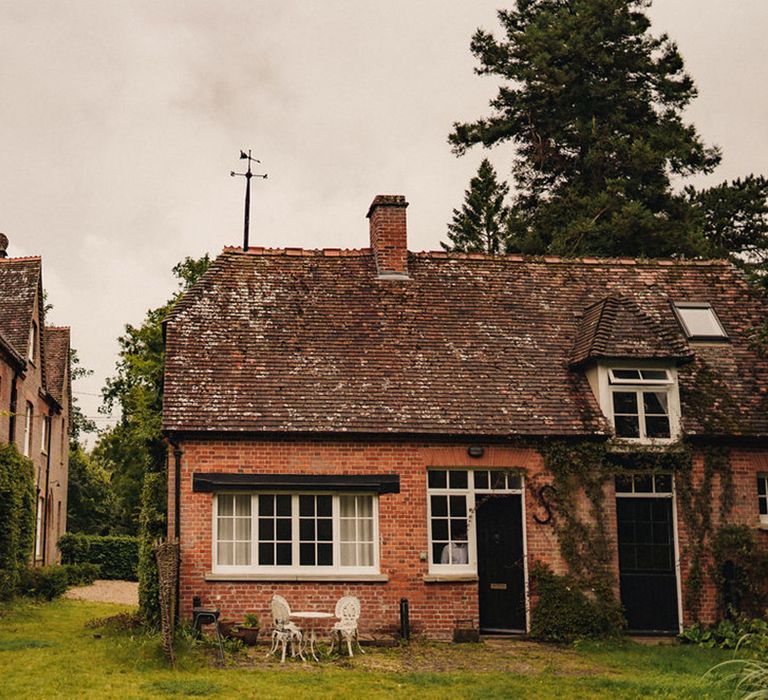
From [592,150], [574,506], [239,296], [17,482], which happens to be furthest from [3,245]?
[574,506]

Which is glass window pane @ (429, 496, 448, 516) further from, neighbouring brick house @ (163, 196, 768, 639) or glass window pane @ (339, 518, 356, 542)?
glass window pane @ (339, 518, 356, 542)

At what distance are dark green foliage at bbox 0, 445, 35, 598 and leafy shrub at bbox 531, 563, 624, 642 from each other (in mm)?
12681

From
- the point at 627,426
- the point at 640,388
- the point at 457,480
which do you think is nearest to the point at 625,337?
the point at 640,388

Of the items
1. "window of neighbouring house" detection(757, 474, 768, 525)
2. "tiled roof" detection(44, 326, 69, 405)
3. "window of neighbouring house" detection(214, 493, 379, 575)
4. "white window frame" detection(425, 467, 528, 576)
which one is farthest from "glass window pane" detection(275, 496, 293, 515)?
"tiled roof" detection(44, 326, 69, 405)

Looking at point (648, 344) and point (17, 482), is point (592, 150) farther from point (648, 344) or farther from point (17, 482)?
point (17, 482)

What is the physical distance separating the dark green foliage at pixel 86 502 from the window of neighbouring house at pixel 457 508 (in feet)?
112

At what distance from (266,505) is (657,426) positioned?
7.42 m

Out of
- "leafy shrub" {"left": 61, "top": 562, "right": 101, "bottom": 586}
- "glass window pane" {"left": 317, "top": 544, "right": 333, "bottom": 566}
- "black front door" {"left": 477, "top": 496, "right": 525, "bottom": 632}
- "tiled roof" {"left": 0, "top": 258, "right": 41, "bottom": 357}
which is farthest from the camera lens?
"leafy shrub" {"left": 61, "top": 562, "right": 101, "bottom": 586}

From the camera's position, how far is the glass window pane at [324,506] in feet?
55.3

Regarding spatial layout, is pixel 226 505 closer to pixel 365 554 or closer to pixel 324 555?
pixel 324 555

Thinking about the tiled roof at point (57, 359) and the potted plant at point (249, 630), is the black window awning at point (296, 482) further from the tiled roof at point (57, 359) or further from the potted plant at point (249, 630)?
the tiled roof at point (57, 359)

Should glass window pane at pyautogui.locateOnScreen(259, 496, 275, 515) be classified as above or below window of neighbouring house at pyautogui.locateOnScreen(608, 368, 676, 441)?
below

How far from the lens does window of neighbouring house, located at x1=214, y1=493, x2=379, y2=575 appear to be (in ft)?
54.2

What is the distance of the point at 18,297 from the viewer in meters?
28.0
